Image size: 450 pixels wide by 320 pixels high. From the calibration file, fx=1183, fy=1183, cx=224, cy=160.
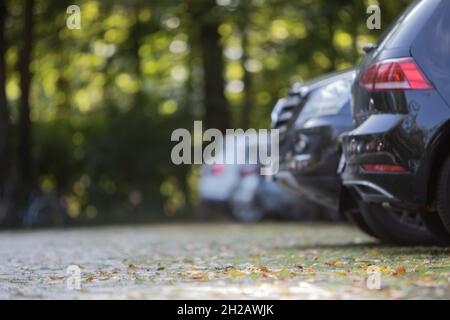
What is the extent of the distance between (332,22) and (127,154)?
7019mm

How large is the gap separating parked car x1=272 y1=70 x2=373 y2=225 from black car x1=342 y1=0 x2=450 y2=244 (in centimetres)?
179

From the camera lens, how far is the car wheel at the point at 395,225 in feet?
35.7

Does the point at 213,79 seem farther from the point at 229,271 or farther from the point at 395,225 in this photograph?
the point at 229,271

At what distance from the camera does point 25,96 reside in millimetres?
24141

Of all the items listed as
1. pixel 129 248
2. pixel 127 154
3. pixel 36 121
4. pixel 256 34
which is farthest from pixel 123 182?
pixel 129 248

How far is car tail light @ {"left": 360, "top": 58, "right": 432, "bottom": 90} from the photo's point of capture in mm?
8609

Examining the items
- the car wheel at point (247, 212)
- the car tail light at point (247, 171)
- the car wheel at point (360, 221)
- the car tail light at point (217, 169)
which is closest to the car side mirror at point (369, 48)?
the car wheel at point (360, 221)

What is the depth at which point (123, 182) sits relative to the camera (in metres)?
27.4

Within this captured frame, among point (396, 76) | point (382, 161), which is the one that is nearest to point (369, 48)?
point (396, 76)

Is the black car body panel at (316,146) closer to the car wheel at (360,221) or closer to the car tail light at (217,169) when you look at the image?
the car wheel at (360,221)

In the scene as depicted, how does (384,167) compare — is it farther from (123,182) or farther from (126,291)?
(123,182)

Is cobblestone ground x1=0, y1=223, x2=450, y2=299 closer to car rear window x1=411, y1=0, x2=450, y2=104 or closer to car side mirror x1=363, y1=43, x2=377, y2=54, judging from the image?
car rear window x1=411, y1=0, x2=450, y2=104

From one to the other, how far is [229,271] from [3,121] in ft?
51.0

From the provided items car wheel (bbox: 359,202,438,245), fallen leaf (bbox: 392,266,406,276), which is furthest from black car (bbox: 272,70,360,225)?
fallen leaf (bbox: 392,266,406,276)
